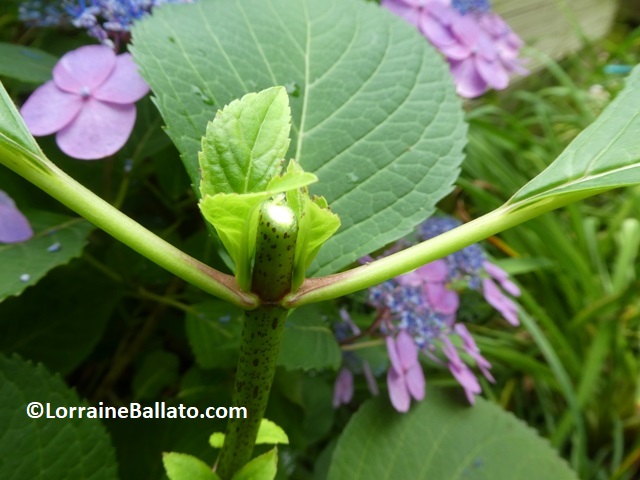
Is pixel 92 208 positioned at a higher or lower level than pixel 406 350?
higher

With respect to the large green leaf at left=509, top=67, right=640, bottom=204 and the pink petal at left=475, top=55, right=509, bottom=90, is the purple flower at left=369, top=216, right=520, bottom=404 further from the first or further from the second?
the large green leaf at left=509, top=67, right=640, bottom=204

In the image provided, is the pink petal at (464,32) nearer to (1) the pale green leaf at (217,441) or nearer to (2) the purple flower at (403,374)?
(2) the purple flower at (403,374)

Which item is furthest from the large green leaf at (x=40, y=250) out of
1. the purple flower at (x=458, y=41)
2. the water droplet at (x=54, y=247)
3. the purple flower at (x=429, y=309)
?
the purple flower at (x=458, y=41)

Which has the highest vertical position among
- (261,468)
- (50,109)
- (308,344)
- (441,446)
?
(50,109)

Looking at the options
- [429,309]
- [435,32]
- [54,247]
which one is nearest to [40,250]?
[54,247]

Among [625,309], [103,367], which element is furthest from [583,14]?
[103,367]

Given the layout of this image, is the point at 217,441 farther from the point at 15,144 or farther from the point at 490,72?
the point at 490,72

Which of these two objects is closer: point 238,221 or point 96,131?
point 238,221

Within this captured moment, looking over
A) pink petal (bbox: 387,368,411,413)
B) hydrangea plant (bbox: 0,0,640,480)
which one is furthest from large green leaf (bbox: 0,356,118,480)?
pink petal (bbox: 387,368,411,413)

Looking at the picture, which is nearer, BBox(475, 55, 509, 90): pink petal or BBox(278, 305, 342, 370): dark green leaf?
BBox(278, 305, 342, 370): dark green leaf
